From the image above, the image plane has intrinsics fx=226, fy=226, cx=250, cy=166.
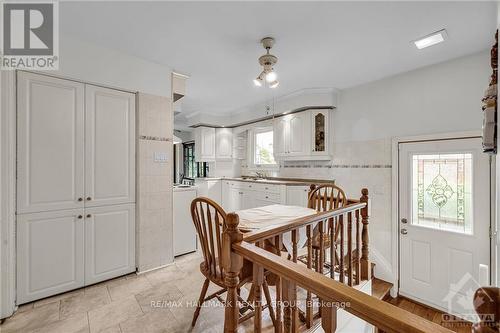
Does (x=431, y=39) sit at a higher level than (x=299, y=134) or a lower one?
higher

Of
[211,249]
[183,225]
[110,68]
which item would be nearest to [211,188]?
[183,225]

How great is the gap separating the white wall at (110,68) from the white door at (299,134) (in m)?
2.13

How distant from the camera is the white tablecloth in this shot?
68.9 inches

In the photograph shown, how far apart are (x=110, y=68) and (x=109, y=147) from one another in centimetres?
87

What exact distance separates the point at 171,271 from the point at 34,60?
102 inches

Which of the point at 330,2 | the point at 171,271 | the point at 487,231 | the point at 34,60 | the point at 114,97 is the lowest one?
the point at 171,271

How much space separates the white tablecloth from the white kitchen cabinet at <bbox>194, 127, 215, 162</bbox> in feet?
10.5

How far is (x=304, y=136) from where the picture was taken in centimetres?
384

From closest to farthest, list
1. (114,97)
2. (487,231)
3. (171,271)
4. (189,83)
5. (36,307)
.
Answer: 1. (36,307)
2. (487,231)
3. (114,97)
4. (171,271)
5. (189,83)

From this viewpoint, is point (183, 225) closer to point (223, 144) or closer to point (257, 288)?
point (257, 288)

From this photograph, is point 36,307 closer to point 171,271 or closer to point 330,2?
point 171,271

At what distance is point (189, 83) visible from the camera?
347cm

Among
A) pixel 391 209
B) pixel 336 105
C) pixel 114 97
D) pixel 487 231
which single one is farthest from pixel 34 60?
pixel 487 231

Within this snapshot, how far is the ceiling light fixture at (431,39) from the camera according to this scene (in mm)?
2064
